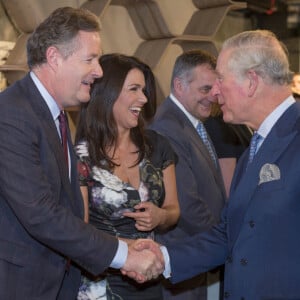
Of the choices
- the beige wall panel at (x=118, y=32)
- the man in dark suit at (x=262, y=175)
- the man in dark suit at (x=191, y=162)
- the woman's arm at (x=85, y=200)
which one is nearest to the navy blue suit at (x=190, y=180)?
the man in dark suit at (x=191, y=162)

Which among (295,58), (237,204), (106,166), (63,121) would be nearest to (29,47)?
(63,121)

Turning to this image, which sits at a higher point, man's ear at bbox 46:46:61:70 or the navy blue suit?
man's ear at bbox 46:46:61:70

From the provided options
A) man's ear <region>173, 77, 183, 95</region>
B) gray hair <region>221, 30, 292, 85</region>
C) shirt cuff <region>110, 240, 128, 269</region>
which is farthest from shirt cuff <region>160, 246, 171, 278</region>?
man's ear <region>173, 77, 183, 95</region>

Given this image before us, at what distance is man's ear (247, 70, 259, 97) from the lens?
2365 millimetres

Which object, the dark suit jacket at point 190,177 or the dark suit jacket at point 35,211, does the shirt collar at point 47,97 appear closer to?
the dark suit jacket at point 35,211

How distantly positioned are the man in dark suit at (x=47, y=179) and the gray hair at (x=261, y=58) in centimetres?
51

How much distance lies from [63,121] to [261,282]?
867mm

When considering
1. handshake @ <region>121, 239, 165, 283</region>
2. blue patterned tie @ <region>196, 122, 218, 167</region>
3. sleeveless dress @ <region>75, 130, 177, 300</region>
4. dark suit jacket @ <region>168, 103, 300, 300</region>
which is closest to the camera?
dark suit jacket @ <region>168, 103, 300, 300</region>

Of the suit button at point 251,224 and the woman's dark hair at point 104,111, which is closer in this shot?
the suit button at point 251,224

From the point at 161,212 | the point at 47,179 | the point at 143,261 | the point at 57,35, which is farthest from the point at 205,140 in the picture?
the point at 47,179

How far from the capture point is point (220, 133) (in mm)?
4078

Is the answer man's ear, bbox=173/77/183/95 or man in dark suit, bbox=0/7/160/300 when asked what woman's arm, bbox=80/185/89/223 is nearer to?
man in dark suit, bbox=0/7/160/300

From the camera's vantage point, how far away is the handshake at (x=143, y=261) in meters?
2.61

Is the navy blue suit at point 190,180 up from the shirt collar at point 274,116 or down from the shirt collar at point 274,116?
down
